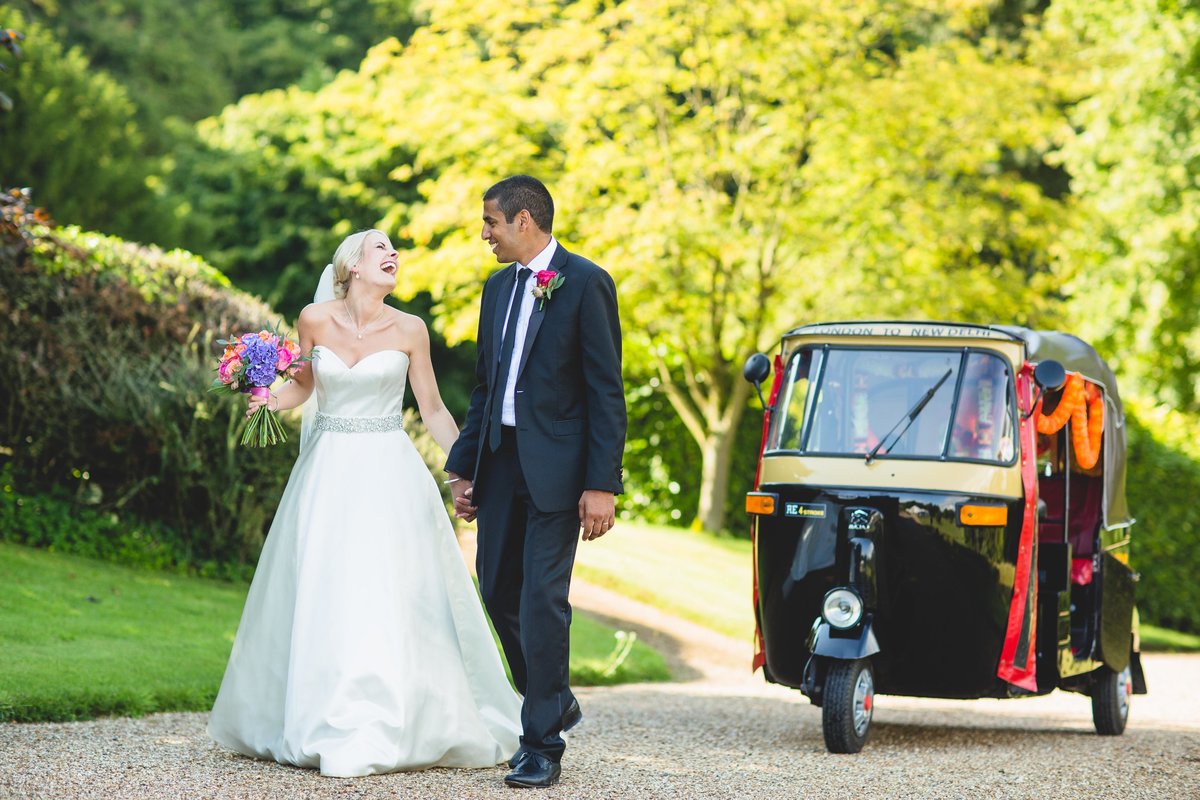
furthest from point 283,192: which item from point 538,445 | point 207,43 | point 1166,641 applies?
point 538,445

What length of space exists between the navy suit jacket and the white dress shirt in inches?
1.3

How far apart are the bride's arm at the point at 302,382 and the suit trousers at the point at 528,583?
1.14m

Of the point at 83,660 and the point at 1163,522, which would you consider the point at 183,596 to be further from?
the point at 1163,522

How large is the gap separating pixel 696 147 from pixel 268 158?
1410 cm

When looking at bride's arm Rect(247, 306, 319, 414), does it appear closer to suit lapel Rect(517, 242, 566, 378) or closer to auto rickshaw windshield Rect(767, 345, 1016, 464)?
suit lapel Rect(517, 242, 566, 378)

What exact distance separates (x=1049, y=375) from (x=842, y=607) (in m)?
1.63

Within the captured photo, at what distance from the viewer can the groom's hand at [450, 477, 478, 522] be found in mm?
6031

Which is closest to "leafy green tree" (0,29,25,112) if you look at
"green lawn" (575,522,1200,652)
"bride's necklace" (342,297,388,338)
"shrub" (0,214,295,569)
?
"bride's necklace" (342,297,388,338)

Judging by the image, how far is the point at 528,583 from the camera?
5766mm

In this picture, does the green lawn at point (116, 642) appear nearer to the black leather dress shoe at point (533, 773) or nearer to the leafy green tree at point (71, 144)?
the black leather dress shoe at point (533, 773)

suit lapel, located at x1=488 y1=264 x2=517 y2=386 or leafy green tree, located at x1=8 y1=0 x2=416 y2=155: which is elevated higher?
leafy green tree, located at x1=8 y1=0 x2=416 y2=155

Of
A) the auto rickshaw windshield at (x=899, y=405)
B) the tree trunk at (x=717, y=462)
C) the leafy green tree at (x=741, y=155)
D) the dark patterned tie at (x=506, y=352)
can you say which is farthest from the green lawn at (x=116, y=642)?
the tree trunk at (x=717, y=462)

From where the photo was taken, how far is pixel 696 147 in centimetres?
1942

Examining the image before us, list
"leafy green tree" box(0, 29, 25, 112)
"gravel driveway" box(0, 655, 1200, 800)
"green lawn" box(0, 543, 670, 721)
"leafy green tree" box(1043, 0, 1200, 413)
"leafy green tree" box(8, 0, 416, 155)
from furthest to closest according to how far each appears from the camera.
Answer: "leafy green tree" box(8, 0, 416, 155) < "leafy green tree" box(1043, 0, 1200, 413) < "leafy green tree" box(0, 29, 25, 112) < "green lawn" box(0, 543, 670, 721) < "gravel driveway" box(0, 655, 1200, 800)
